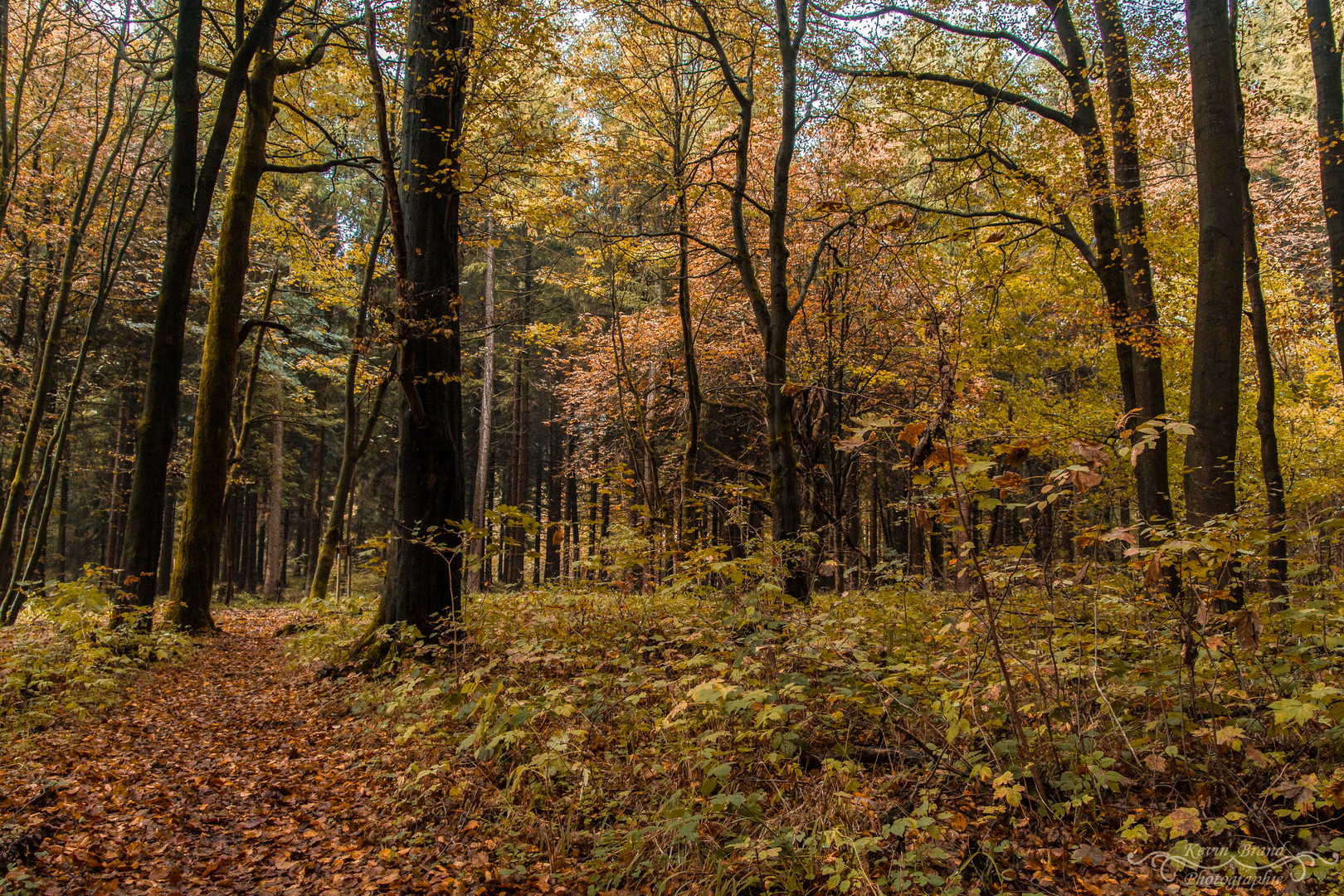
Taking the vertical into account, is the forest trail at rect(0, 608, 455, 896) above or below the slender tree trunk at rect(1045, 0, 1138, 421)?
below

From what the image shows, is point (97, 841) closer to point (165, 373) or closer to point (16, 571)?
point (165, 373)

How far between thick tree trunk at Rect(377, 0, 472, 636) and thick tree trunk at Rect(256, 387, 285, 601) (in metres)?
11.9

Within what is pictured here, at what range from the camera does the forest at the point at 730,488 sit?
2.70m

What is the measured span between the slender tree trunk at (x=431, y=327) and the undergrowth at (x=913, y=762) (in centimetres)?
197

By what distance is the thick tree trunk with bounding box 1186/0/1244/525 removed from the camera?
525cm

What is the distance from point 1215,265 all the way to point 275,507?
67.2 ft

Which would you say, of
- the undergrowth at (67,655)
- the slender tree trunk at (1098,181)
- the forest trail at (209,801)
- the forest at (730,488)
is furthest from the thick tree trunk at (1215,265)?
the undergrowth at (67,655)

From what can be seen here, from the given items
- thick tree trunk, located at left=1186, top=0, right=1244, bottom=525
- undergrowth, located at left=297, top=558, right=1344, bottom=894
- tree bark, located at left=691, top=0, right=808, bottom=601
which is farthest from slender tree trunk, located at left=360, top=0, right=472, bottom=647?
thick tree trunk, located at left=1186, top=0, right=1244, bottom=525

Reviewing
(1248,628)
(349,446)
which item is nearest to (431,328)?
(1248,628)

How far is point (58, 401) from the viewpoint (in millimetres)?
14375

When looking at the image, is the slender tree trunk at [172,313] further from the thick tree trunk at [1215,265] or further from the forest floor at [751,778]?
the thick tree trunk at [1215,265]

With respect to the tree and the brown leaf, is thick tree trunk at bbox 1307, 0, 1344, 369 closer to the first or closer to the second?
the brown leaf

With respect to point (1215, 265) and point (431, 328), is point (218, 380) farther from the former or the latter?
point (1215, 265)

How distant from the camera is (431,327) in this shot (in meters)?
5.89
